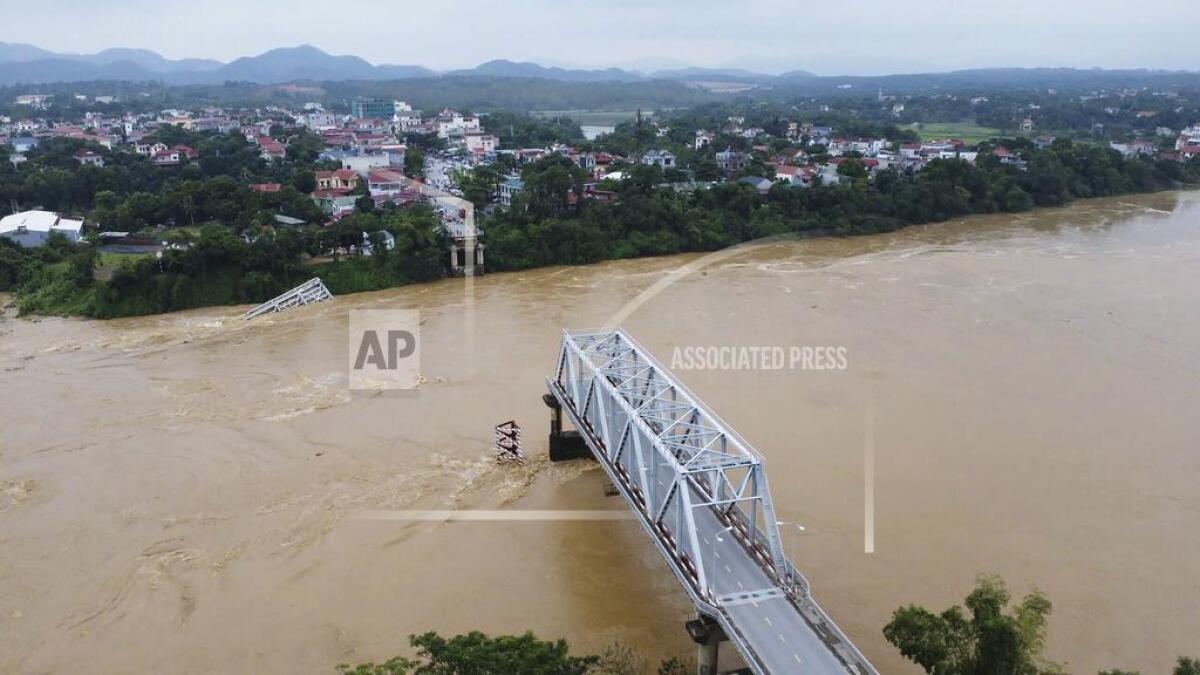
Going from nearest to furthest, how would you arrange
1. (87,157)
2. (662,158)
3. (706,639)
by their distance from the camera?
(706,639), (87,157), (662,158)

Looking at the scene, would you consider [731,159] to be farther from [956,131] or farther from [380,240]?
[956,131]

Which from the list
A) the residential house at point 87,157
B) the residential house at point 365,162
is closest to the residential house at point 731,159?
the residential house at point 365,162

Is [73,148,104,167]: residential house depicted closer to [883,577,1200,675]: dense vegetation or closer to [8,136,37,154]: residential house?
[8,136,37,154]: residential house

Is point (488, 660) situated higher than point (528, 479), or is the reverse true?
point (488, 660)

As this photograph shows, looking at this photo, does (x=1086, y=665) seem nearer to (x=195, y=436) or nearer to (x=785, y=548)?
(x=785, y=548)

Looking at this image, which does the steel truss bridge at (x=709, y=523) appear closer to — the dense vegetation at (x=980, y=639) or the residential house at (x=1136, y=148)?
the dense vegetation at (x=980, y=639)

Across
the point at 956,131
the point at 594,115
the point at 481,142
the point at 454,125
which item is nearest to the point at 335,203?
the point at 481,142
